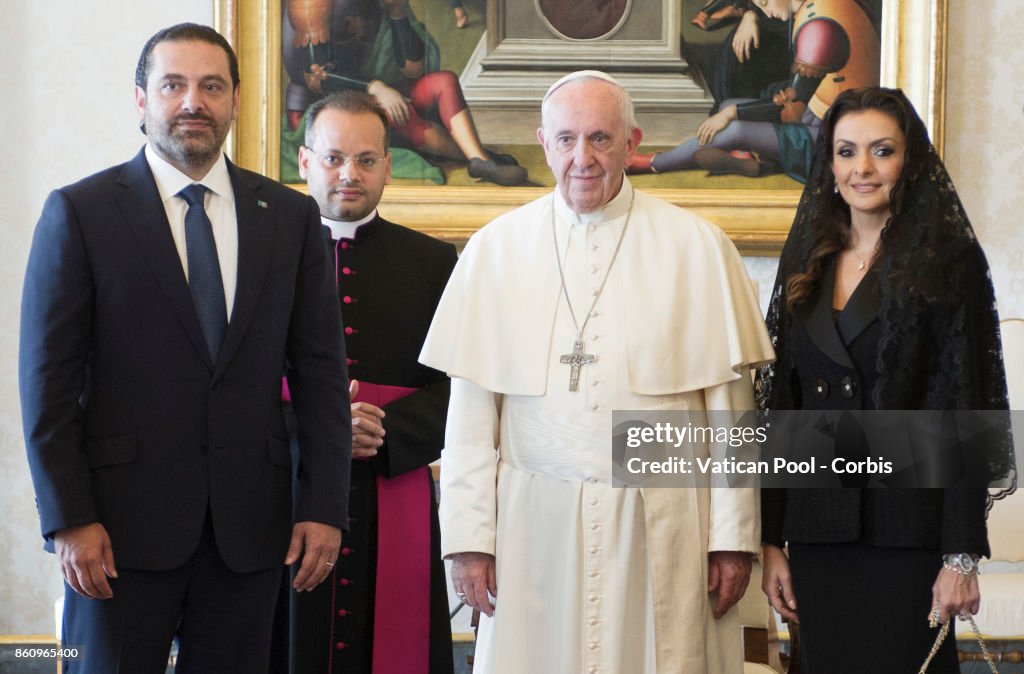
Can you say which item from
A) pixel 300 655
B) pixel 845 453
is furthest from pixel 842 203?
pixel 300 655

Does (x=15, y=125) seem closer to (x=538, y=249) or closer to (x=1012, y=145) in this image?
(x=538, y=249)

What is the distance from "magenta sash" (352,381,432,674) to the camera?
3066 millimetres

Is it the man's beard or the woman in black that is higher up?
the man's beard

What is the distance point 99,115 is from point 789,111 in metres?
2.65

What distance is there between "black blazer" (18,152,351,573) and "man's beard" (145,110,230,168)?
7 centimetres

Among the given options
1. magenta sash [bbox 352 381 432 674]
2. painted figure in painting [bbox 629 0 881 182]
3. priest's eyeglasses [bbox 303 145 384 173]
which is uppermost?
painted figure in painting [bbox 629 0 881 182]

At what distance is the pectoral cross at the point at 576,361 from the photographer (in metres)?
2.63

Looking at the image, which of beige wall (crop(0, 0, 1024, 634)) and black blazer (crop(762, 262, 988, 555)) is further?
beige wall (crop(0, 0, 1024, 634))

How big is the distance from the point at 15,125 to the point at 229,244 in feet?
8.26

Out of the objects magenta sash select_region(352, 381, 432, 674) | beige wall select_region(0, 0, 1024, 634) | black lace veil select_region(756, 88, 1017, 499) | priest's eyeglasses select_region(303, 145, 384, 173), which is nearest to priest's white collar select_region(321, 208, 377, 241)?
priest's eyeglasses select_region(303, 145, 384, 173)

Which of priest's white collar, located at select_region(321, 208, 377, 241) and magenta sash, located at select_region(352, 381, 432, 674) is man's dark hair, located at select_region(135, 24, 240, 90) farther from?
magenta sash, located at select_region(352, 381, 432, 674)

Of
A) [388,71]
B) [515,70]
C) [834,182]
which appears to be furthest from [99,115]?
[834,182]

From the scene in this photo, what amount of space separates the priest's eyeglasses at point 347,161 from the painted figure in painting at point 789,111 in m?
1.47

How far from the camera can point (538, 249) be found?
280cm
